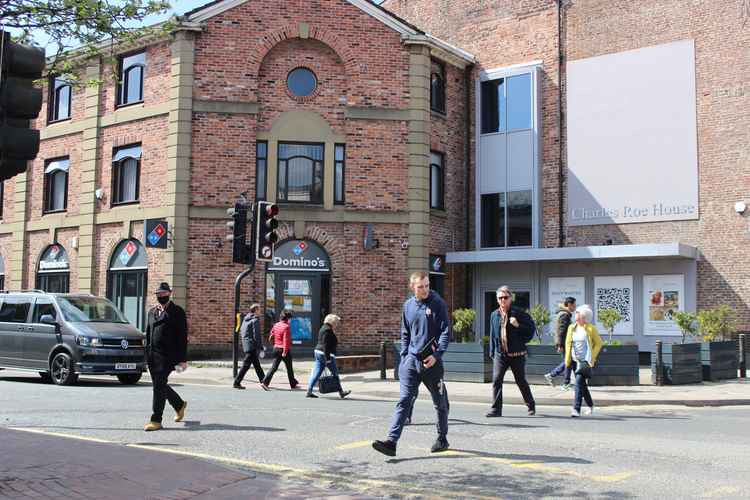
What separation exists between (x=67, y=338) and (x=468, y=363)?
7.93 m

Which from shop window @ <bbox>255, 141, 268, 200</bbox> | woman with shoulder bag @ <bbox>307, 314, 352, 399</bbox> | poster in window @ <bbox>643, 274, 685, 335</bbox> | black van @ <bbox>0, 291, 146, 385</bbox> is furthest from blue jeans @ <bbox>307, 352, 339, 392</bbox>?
poster in window @ <bbox>643, 274, 685, 335</bbox>

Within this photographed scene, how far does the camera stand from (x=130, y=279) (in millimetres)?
22750

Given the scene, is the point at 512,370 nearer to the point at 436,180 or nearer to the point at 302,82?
the point at 302,82

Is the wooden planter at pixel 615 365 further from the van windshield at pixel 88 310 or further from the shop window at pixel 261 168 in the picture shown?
the shop window at pixel 261 168

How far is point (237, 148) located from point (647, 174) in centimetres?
1191

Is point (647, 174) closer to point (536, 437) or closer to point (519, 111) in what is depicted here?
point (519, 111)

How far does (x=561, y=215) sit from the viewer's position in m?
24.2

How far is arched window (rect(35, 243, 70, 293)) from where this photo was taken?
80.0 ft

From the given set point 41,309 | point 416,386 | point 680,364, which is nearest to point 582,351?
point 416,386

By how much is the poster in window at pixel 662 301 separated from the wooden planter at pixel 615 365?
7.16 metres

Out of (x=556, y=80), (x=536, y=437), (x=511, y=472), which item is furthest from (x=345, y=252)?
(x=511, y=472)

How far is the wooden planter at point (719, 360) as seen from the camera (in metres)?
16.5

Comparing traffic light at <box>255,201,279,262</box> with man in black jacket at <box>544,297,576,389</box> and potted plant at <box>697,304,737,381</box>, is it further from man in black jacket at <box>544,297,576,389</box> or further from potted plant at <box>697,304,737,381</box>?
potted plant at <box>697,304,737,381</box>

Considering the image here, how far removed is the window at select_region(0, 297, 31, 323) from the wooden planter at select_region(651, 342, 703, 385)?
42.2 ft
